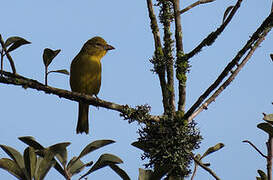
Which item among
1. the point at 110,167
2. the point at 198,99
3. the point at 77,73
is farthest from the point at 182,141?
the point at 77,73

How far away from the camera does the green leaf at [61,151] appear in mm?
1794

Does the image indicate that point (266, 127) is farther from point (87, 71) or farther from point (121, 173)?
point (87, 71)

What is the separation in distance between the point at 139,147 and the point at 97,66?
10.2 feet

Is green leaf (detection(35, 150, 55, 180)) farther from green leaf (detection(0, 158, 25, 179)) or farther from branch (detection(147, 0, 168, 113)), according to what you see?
branch (detection(147, 0, 168, 113))

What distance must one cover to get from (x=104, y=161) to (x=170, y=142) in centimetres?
56

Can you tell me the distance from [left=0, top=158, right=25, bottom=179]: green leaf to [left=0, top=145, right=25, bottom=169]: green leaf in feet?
0.06

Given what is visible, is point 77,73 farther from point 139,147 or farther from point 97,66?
point 139,147

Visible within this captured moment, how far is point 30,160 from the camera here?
1716mm

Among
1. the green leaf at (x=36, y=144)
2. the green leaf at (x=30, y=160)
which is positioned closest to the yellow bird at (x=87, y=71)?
the green leaf at (x=36, y=144)

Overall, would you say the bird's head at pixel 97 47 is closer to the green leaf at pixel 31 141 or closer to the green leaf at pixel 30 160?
the green leaf at pixel 31 141

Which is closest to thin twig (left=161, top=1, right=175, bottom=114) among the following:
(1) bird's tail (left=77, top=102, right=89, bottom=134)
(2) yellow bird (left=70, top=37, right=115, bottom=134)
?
(2) yellow bird (left=70, top=37, right=115, bottom=134)

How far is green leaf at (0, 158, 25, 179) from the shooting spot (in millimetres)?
1763

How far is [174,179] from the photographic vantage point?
6.81 ft

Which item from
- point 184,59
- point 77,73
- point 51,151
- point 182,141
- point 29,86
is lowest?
point 51,151
